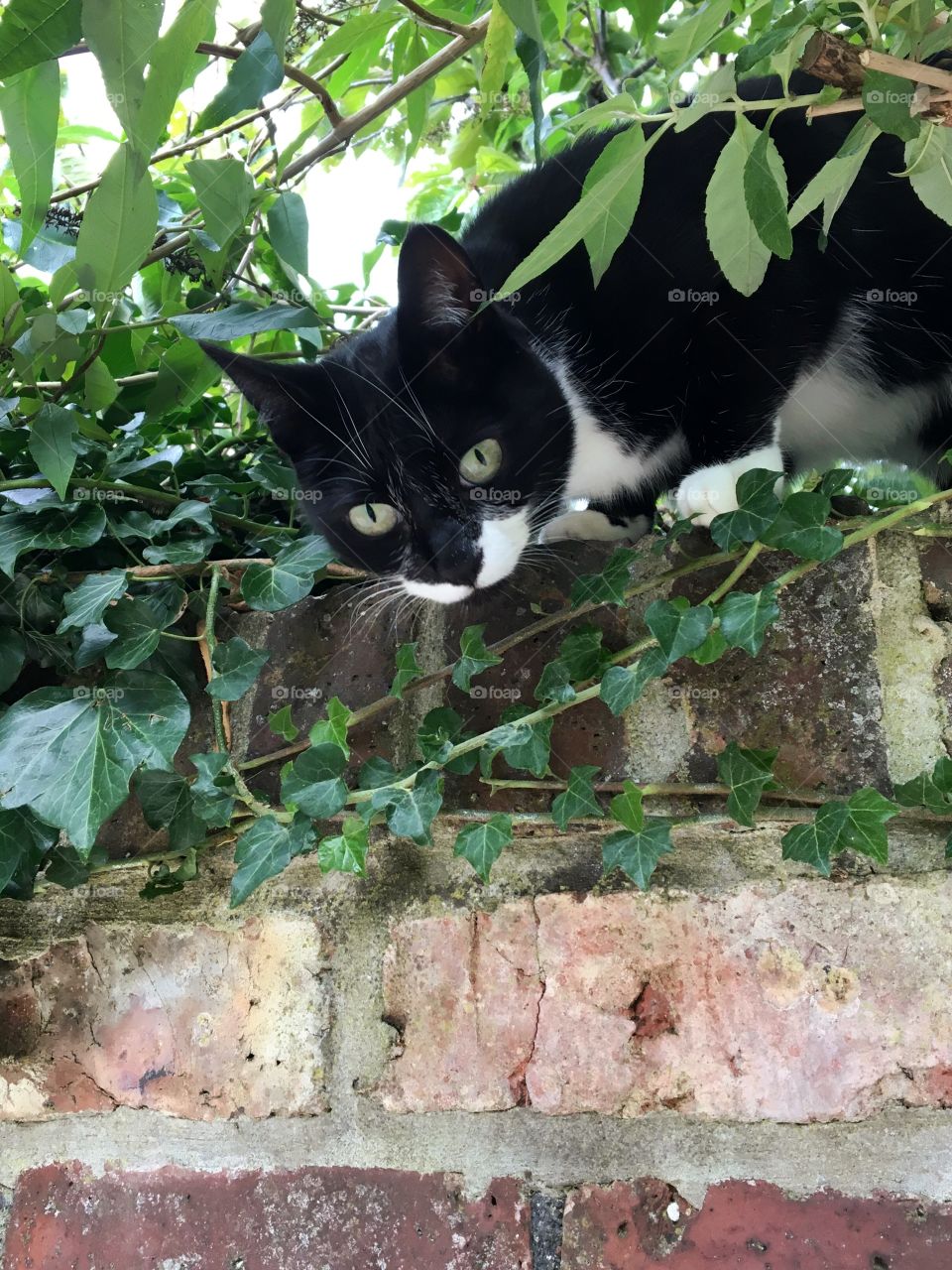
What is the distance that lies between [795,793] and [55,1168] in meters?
0.64

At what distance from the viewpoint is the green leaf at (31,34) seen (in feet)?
1.66

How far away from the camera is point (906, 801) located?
680 millimetres

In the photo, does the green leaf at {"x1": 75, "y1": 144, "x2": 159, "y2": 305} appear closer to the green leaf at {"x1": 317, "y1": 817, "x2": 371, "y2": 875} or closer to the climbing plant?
the climbing plant

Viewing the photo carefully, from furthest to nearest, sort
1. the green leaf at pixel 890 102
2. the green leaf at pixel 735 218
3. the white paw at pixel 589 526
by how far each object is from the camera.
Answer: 1. the white paw at pixel 589 526
2. the green leaf at pixel 735 218
3. the green leaf at pixel 890 102

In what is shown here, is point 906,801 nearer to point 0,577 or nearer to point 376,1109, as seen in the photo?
point 376,1109

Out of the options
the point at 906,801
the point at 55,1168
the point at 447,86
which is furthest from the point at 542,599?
the point at 447,86

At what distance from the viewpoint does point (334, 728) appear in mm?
757

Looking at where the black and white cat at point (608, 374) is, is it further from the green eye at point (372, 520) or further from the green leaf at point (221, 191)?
the green leaf at point (221, 191)

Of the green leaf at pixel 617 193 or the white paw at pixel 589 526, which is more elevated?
the green leaf at pixel 617 193

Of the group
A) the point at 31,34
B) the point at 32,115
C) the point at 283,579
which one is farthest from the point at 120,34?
the point at 283,579

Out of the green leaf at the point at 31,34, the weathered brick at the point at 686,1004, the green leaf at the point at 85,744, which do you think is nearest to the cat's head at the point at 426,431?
the green leaf at the point at 85,744

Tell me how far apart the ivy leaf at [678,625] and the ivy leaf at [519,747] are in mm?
108

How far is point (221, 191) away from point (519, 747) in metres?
0.52

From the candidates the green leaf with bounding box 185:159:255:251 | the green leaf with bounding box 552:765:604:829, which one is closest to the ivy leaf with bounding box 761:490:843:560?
the green leaf with bounding box 552:765:604:829
